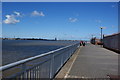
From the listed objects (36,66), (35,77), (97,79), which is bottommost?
(97,79)

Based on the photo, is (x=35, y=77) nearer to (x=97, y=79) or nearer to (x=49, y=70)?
(x=49, y=70)

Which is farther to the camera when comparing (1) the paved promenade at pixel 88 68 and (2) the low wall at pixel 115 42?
(2) the low wall at pixel 115 42

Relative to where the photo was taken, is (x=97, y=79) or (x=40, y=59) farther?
(x=97, y=79)

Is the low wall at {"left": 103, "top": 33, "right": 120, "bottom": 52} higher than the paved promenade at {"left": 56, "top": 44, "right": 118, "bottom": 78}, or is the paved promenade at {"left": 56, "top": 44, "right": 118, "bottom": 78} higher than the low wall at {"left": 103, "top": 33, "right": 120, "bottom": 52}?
the low wall at {"left": 103, "top": 33, "right": 120, "bottom": 52}

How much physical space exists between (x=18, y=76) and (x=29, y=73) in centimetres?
69

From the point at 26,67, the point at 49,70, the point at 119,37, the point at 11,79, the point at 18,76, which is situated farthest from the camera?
Result: the point at 119,37

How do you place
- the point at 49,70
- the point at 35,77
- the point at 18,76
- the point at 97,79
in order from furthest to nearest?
the point at 97,79 → the point at 49,70 → the point at 35,77 → the point at 18,76

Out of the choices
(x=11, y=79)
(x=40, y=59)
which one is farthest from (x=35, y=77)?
(x=11, y=79)

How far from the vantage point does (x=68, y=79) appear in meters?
6.95

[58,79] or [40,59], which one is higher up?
[40,59]

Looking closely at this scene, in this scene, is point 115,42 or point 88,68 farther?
point 115,42

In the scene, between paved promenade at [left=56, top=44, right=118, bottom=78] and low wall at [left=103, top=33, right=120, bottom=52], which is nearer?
paved promenade at [left=56, top=44, right=118, bottom=78]

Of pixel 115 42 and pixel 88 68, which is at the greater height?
pixel 115 42

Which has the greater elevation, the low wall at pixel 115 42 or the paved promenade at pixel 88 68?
the low wall at pixel 115 42
